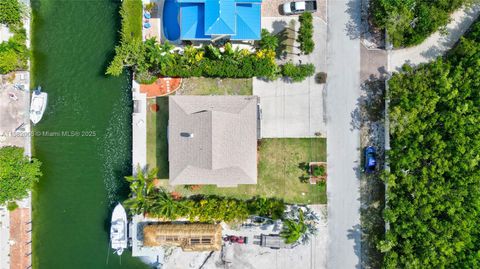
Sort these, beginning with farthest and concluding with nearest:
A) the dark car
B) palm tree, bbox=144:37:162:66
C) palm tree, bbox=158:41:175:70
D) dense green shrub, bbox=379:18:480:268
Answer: the dark car → palm tree, bbox=158:41:175:70 → palm tree, bbox=144:37:162:66 → dense green shrub, bbox=379:18:480:268

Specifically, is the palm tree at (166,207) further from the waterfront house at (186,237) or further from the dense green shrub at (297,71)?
the dense green shrub at (297,71)

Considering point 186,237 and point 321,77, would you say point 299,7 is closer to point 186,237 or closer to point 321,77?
point 321,77

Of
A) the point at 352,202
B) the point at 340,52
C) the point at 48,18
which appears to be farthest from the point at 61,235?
the point at 340,52

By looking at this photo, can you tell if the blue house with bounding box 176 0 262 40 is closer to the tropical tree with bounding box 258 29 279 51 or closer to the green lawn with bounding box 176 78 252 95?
the tropical tree with bounding box 258 29 279 51

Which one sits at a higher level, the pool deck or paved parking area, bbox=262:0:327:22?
paved parking area, bbox=262:0:327:22

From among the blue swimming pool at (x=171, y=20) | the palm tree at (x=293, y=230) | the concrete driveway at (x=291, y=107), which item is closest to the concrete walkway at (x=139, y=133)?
the blue swimming pool at (x=171, y=20)

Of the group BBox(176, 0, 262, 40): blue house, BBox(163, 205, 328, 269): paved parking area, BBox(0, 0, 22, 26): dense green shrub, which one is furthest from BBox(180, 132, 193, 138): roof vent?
BBox(0, 0, 22, 26): dense green shrub

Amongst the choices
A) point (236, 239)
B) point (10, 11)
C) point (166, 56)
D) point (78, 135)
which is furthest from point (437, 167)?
point (10, 11)

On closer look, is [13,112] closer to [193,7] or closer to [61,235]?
[61,235]
